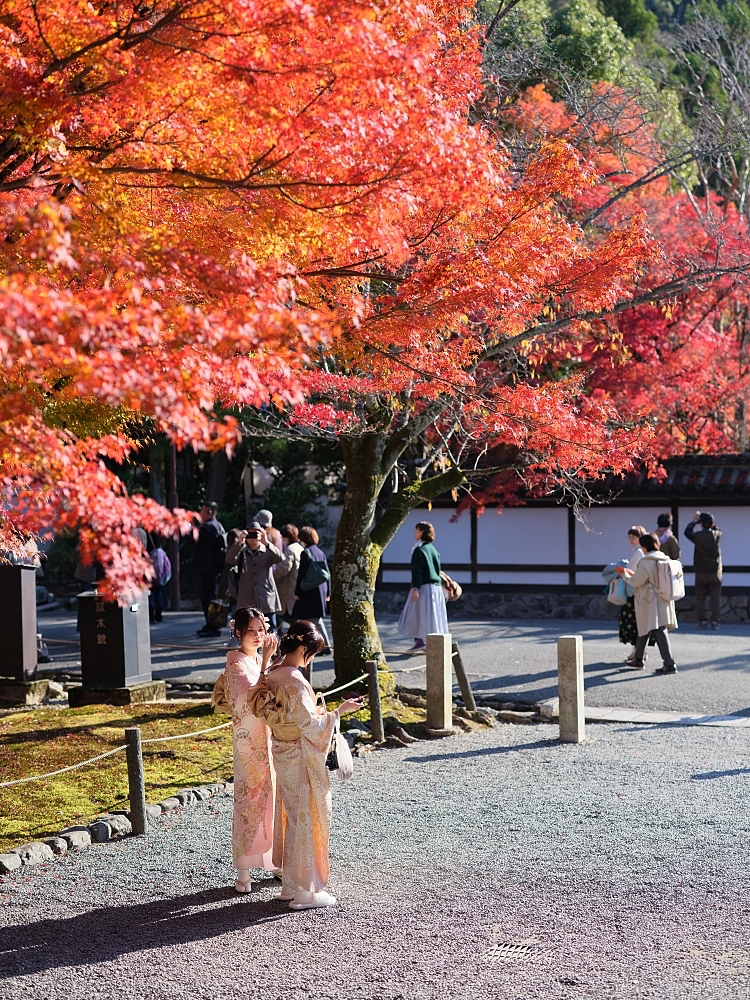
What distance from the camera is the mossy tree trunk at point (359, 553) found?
10.6 meters

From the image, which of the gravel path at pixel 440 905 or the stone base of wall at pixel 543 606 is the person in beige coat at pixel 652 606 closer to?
the gravel path at pixel 440 905

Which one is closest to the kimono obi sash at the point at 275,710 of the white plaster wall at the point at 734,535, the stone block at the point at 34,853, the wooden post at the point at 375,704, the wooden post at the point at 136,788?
the wooden post at the point at 136,788

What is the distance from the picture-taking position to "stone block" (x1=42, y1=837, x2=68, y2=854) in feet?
21.3

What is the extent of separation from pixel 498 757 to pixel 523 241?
429 cm

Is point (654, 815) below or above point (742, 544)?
below

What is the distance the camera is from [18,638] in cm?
1164

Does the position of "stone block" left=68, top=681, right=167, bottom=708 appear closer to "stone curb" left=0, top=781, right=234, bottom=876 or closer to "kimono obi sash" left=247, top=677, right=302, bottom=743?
"stone curb" left=0, top=781, right=234, bottom=876

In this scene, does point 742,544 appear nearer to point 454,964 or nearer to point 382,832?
point 382,832

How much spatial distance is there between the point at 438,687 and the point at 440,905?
14.4 feet

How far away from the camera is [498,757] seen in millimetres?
8867

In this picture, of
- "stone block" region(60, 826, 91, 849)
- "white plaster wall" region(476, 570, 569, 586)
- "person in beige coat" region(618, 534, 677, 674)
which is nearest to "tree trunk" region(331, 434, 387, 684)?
"person in beige coat" region(618, 534, 677, 674)

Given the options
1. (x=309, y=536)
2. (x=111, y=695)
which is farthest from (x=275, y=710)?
(x=309, y=536)

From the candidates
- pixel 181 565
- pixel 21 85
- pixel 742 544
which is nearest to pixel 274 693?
pixel 21 85

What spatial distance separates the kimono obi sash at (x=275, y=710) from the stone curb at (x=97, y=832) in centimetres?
180
